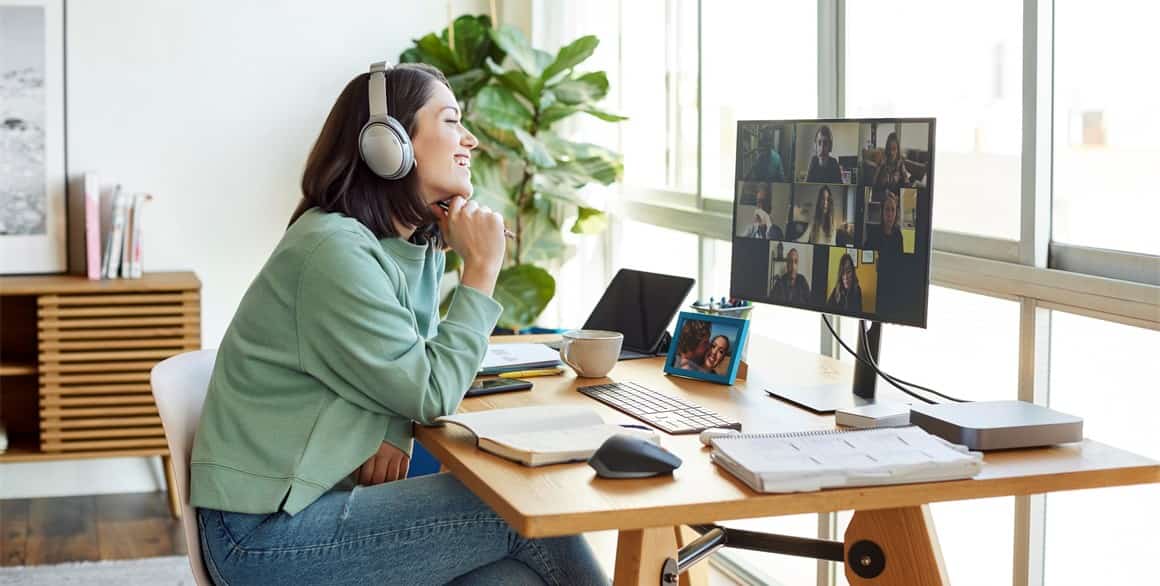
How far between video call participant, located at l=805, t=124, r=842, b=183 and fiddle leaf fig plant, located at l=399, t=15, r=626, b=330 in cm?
177

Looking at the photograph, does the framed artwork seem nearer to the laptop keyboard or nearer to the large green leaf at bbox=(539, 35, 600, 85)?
the large green leaf at bbox=(539, 35, 600, 85)

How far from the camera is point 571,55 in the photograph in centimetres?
389

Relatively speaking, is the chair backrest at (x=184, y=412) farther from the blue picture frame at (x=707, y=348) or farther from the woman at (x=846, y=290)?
the woman at (x=846, y=290)

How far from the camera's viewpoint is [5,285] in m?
3.89

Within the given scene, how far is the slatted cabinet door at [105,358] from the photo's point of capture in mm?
3893

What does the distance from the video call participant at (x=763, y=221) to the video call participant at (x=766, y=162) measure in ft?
0.08

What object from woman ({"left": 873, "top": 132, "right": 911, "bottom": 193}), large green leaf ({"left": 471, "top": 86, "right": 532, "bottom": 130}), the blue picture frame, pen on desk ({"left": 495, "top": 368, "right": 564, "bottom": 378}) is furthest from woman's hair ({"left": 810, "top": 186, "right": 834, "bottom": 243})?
large green leaf ({"left": 471, "top": 86, "right": 532, "bottom": 130})

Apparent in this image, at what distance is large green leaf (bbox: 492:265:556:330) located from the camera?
407 centimetres

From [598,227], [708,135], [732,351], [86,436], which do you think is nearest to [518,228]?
[598,227]

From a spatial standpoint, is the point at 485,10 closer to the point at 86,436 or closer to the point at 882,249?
the point at 86,436

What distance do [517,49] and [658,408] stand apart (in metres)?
2.21

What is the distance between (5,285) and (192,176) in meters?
0.75

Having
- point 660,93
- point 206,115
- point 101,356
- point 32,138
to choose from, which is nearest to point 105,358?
point 101,356

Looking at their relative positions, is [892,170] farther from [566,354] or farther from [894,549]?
[566,354]
